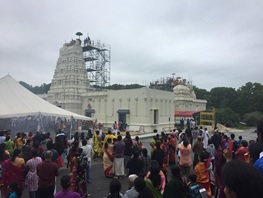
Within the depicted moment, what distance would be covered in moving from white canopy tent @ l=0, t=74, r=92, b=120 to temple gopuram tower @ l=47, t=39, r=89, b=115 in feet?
64.9

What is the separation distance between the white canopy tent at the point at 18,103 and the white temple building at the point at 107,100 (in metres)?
15.7

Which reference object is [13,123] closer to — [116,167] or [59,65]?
[116,167]

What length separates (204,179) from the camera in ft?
20.0

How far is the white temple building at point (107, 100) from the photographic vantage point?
3250 centimetres

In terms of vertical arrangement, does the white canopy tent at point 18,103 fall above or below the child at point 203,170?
above

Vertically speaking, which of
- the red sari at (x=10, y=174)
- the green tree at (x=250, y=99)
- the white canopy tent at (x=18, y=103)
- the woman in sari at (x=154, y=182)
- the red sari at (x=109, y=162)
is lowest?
→ the red sari at (x=109, y=162)

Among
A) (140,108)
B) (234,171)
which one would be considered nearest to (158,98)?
(140,108)

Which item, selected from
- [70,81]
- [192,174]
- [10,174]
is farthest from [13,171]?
[70,81]

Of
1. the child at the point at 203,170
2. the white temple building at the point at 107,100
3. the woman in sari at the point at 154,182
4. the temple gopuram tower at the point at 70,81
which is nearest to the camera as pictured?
the woman in sari at the point at 154,182

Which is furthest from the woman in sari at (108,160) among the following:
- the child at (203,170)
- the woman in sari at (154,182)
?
the woman in sari at (154,182)

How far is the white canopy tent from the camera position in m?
15.5

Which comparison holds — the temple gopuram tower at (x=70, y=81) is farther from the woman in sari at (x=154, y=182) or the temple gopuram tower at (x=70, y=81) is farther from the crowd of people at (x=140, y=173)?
the woman in sari at (x=154, y=182)

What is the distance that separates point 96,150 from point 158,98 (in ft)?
73.2

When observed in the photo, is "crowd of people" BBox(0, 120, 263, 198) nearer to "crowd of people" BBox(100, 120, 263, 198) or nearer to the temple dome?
"crowd of people" BBox(100, 120, 263, 198)
